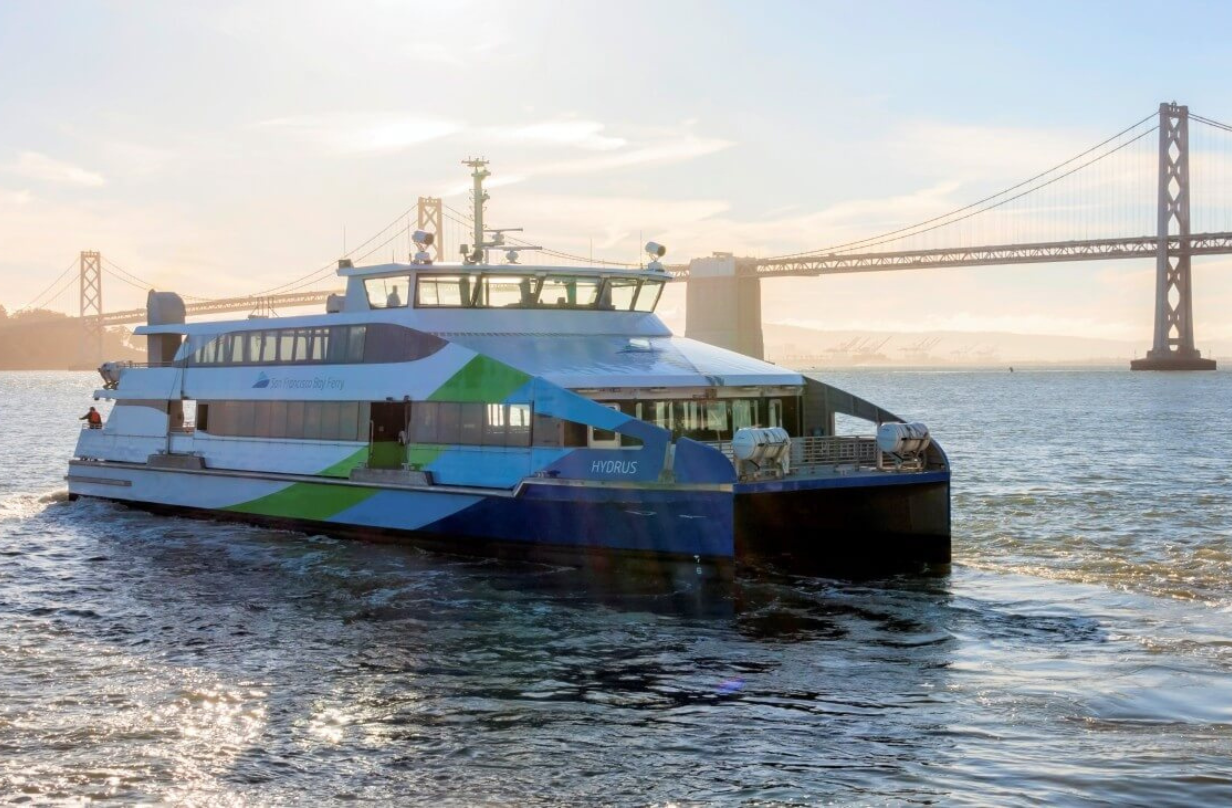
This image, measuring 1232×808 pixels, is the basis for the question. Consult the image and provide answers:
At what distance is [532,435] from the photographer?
54.7ft

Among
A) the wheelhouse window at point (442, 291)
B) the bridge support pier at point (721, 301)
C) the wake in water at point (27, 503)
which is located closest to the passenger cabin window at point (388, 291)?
the wheelhouse window at point (442, 291)

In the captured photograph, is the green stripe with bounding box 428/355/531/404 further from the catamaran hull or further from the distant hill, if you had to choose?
the distant hill

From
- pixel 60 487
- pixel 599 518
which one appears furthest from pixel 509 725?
pixel 60 487

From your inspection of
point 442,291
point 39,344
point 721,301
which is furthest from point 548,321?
point 39,344

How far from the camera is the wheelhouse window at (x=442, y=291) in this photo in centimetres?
1888

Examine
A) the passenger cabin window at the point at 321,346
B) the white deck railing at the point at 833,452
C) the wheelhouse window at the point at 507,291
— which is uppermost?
the wheelhouse window at the point at 507,291

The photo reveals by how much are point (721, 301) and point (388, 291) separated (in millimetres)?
105013

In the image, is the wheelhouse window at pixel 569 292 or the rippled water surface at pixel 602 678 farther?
the wheelhouse window at pixel 569 292

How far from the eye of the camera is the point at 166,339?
81.2ft

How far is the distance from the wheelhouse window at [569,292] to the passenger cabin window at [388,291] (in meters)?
1.97

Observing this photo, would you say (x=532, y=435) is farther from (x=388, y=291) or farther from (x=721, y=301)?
(x=721, y=301)

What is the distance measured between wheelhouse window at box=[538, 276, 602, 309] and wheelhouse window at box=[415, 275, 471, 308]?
1087 mm

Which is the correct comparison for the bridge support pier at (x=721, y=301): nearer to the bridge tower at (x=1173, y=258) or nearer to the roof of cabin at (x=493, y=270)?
the bridge tower at (x=1173, y=258)

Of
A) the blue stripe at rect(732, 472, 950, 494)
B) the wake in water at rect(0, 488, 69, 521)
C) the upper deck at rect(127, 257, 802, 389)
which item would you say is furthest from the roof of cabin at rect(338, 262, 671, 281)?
the wake in water at rect(0, 488, 69, 521)
